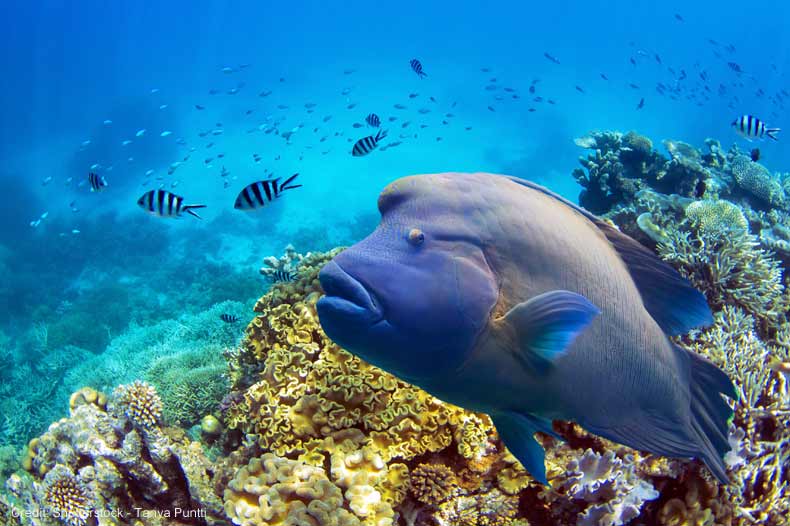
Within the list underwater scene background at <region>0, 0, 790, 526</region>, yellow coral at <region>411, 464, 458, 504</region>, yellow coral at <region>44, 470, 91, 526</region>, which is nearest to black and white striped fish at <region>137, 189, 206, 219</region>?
underwater scene background at <region>0, 0, 790, 526</region>

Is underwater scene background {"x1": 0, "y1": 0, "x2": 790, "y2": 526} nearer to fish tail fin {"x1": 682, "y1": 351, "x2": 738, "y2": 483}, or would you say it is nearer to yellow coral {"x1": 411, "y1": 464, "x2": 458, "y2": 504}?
yellow coral {"x1": 411, "y1": 464, "x2": 458, "y2": 504}

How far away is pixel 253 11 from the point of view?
5433 inches

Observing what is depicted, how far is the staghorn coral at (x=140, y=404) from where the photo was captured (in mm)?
3811

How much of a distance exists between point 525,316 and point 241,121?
204 feet

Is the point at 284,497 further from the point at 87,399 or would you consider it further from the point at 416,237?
the point at 87,399

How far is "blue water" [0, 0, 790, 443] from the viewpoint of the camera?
676 inches

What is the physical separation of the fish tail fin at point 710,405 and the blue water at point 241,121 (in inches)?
301

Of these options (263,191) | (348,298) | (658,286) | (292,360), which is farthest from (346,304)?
(263,191)

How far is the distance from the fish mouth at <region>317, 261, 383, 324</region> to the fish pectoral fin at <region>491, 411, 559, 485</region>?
2.47 feet

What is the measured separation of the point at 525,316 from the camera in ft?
4.55

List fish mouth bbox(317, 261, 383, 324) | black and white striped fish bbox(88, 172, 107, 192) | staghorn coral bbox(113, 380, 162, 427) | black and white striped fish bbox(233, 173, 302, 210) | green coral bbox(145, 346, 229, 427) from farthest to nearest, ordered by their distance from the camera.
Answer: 1. black and white striped fish bbox(88, 172, 107, 192)
2. black and white striped fish bbox(233, 173, 302, 210)
3. green coral bbox(145, 346, 229, 427)
4. staghorn coral bbox(113, 380, 162, 427)
5. fish mouth bbox(317, 261, 383, 324)

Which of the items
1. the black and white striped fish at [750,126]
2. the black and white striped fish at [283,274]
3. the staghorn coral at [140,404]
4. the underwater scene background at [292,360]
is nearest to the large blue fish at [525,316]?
the underwater scene background at [292,360]

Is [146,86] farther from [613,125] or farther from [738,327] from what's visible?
[738,327]

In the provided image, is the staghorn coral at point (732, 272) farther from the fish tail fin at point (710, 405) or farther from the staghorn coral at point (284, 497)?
the staghorn coral at point (284, 497)
